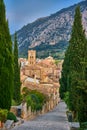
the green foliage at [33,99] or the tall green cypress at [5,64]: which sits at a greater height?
the tall green cypress at [5,64]

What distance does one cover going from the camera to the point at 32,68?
152m

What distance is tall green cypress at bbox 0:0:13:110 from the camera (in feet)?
92.2

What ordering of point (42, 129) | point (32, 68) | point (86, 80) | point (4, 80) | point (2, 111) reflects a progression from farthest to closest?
point (32, 68), point (42, 129), point (4, 80), point (2, 111), point (86, 80)

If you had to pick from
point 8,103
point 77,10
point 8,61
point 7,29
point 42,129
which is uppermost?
point 77,10

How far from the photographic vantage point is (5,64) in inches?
1133

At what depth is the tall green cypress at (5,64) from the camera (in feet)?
92.2

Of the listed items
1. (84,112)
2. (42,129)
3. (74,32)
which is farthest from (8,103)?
(74,32)

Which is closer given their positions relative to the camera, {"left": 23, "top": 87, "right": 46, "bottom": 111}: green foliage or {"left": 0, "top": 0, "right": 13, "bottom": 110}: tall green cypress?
{"left": 0, "top": 0, "right": 13, "bottom": 110}: tall green cypress

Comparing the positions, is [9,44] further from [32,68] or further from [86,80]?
[32,68]

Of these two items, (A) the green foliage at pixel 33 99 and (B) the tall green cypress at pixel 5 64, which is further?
(A) the green foliage at pixel 33 99

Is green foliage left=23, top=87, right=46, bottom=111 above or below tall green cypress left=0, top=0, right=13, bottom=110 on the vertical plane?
below

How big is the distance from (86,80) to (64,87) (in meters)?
46.1

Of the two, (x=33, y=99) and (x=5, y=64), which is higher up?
(x=5, y=64)

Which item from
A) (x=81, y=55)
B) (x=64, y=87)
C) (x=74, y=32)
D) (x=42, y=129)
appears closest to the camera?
(x=42, y=129)
